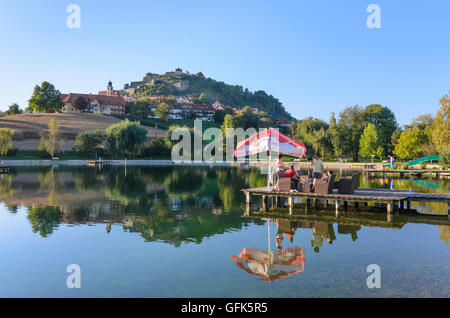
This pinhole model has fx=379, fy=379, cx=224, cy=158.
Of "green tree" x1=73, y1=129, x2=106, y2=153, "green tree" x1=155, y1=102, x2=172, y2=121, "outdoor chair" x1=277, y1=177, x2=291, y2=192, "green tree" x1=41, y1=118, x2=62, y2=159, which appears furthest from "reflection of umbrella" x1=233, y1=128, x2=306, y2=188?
"green tree" x1=155, y1=102, x2=172, y2=121

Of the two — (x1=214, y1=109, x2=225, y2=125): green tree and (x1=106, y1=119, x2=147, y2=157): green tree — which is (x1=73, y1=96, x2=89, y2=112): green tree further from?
(x1=106, y1=119, x2=147, y2=157): green tree

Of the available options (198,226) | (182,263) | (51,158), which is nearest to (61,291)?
(182,263)

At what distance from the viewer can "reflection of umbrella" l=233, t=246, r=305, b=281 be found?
9977mm

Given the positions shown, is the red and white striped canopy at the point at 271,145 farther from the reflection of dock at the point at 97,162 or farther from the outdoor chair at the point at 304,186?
the reflection of dock at the point at 97,162

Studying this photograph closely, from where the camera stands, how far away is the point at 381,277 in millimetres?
9633

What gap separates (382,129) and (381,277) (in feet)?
248

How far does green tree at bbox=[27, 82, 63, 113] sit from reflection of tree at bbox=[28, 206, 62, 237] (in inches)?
4738

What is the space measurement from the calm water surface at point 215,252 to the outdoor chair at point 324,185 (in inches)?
44.3

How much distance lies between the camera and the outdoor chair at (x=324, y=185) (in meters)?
17.9

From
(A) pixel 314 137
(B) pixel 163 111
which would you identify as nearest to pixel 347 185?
(A) pixel 314 137

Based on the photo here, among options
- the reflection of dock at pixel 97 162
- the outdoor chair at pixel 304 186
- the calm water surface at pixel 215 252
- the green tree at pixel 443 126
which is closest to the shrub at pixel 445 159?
the green tree at pixel 443 126

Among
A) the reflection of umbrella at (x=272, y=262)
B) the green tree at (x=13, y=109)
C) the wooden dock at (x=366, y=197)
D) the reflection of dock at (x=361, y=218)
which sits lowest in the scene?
the reflection of umbrella at (x=272, y=262)
